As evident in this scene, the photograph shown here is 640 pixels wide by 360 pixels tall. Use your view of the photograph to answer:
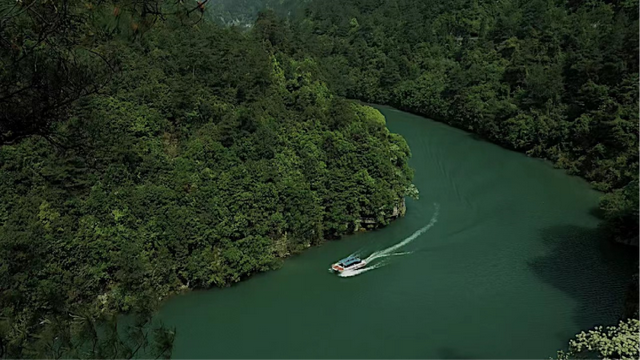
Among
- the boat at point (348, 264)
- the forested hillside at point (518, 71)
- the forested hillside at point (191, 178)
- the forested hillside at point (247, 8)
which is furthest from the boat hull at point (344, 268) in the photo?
the forested hillside at point (247, 8)

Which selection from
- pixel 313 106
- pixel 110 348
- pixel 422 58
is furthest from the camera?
pixel 422 58

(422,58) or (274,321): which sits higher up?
(422,58)

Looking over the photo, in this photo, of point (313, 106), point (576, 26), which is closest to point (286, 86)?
point (313, 106)

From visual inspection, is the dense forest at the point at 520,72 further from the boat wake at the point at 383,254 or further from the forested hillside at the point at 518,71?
the boat wake at the point at 383,254

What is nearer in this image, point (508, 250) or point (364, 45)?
point (508, 250)

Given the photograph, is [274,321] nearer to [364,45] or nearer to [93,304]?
[93,304]

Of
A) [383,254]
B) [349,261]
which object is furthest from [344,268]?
[383,254]
